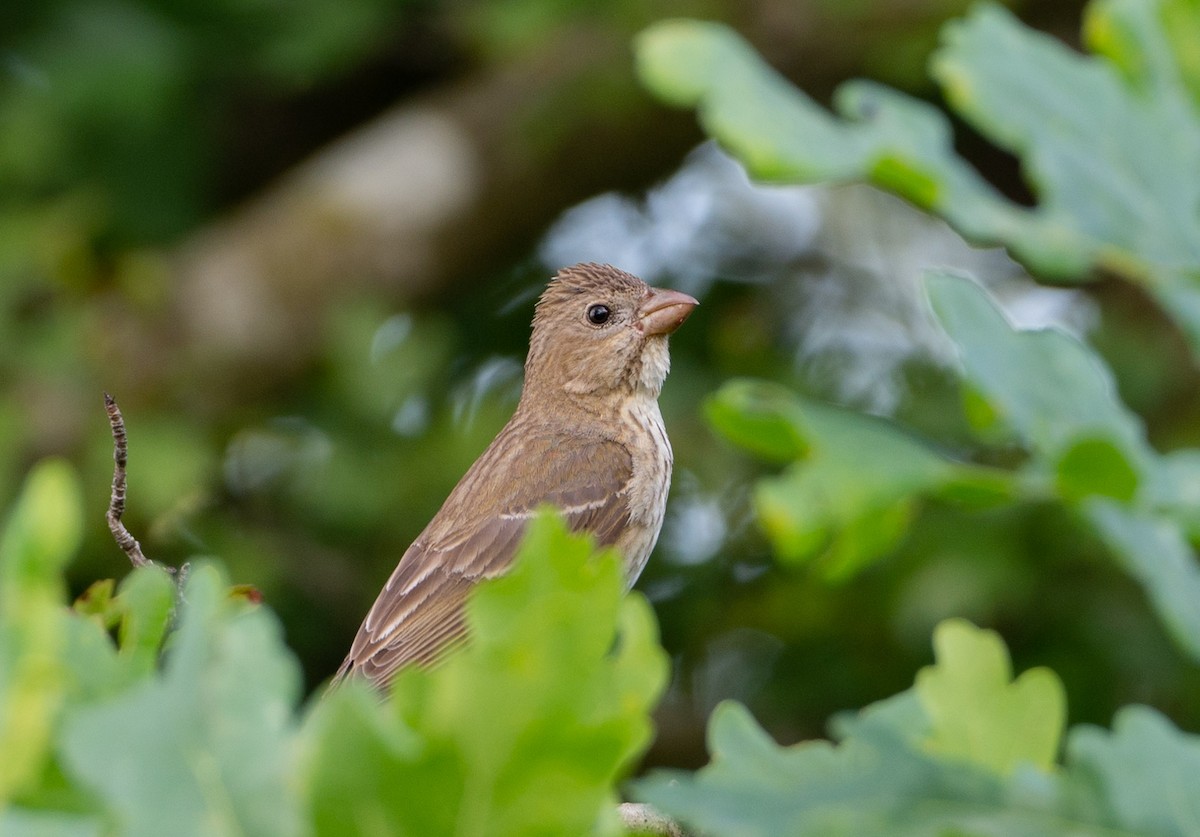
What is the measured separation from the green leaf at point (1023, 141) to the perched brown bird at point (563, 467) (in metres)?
2.67

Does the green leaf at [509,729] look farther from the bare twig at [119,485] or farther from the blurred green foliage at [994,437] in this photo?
the bare twig at [119,485]

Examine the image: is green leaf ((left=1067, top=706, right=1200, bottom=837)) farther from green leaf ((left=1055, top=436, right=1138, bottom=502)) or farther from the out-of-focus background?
the out-of-focus background

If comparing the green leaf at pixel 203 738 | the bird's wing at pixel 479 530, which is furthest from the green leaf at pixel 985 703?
the bird's wing at pixel 479 530

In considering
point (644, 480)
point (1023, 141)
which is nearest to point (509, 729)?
point (1023, 141)

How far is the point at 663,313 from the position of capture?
533 centimetres

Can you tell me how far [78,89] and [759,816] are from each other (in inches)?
272

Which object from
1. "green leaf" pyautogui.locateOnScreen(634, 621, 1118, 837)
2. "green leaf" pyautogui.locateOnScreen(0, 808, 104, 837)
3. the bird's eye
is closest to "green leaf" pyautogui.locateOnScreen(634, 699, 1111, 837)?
"green leaf" pyautogui.locateOnScreen(634, 621, 1118, 837)

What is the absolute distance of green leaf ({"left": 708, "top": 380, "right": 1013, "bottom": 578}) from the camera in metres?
1.49

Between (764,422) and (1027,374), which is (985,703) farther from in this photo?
(764,422)

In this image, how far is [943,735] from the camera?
5.74ft

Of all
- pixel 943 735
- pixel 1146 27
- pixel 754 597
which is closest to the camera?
pixel 943 735

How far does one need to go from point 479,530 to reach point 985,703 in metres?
3.14

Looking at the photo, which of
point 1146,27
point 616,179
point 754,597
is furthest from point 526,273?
point 1146,27

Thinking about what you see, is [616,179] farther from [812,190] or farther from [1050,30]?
[1050,30]
